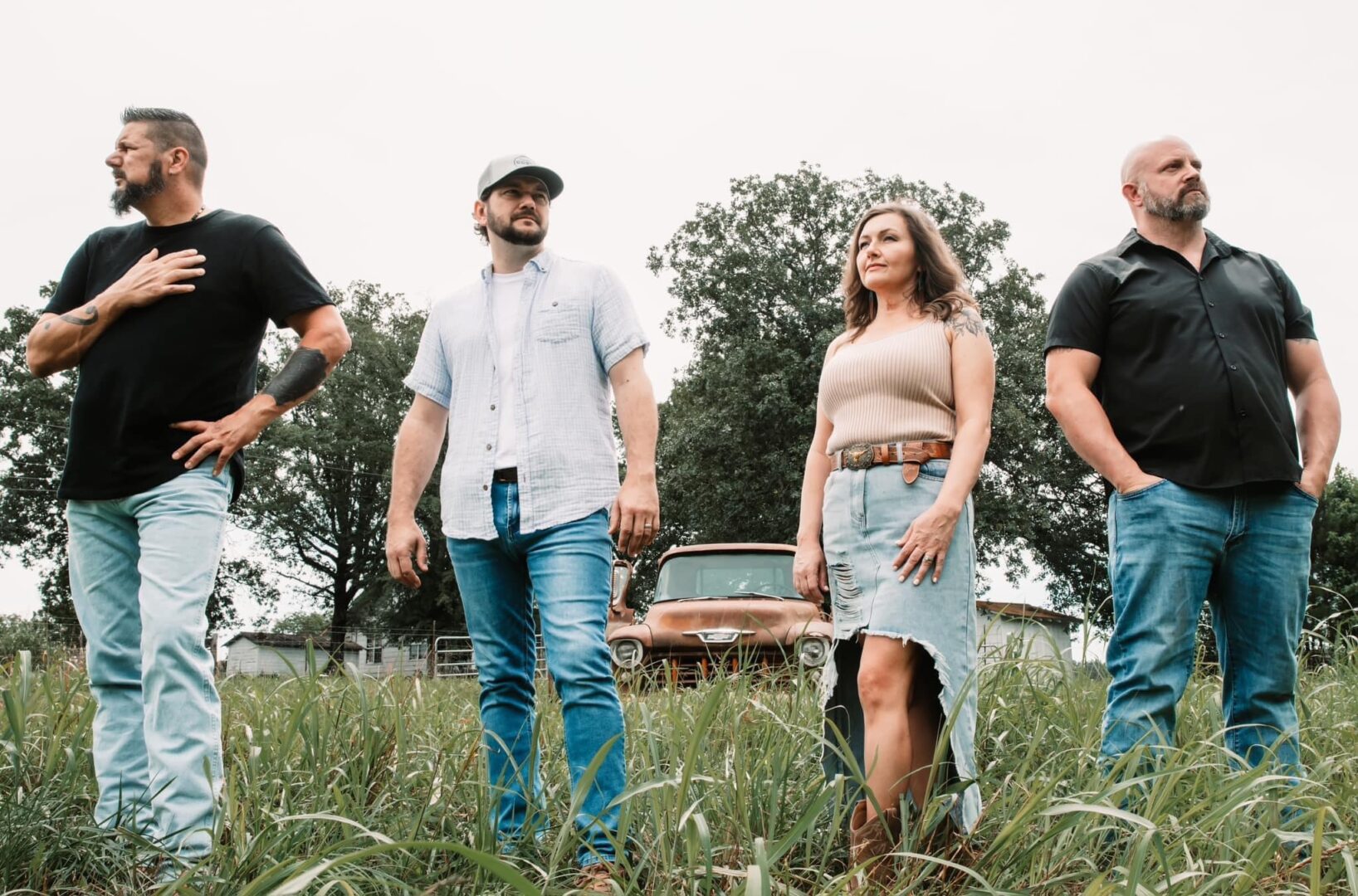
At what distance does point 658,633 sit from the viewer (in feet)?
27.5

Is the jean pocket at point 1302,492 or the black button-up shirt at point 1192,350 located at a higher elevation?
the black button-up shirt at point 1192,350

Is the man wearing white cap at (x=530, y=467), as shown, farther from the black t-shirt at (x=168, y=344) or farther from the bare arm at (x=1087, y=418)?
the bare arm at (x=1087, y=418)

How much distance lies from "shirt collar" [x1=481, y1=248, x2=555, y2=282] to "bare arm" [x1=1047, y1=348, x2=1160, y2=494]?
1423 mm

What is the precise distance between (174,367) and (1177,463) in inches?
102

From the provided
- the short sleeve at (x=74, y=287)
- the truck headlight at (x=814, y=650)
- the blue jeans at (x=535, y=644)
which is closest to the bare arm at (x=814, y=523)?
the blue jeans at (x=535, y=644)

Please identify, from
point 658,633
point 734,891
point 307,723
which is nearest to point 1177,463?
point 734,891

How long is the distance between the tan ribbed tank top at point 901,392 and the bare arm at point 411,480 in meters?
1.16

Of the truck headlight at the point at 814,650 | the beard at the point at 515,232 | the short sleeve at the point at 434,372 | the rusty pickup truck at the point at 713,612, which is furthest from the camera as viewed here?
the rusty pickup truck at the point at 713,612

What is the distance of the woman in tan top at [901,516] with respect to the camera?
2.59 metres

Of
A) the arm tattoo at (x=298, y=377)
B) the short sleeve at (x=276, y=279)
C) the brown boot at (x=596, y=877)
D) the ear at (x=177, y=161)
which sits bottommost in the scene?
the brown boot at (x=596, y=877)

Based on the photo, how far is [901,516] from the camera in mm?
2730

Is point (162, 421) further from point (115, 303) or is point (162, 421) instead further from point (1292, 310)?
point (1292, 310)

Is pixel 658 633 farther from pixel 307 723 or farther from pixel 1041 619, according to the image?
pixel 307 723

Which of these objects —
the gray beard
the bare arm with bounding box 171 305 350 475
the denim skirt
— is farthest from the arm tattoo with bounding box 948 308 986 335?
the bare arm with bounding box 171 305 350 475
